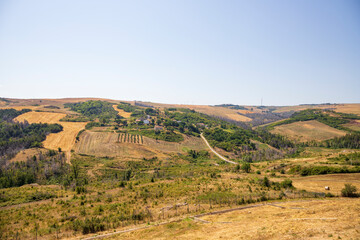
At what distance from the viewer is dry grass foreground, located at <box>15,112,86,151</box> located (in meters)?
111

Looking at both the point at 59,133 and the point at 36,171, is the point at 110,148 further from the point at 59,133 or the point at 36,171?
the point at 59,133

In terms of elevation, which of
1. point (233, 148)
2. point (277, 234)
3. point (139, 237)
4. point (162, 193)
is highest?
point (277, 234)

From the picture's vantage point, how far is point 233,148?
14038 centimetres

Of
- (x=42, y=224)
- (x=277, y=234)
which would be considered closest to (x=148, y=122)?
(x=42, y=224)

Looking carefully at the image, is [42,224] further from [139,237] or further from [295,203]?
[295,203]

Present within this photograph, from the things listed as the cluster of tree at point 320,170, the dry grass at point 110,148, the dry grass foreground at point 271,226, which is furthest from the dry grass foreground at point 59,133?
the cluster of tree at point 320,170

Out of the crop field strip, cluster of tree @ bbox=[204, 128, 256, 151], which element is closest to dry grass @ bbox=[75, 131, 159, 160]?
the crop field strip

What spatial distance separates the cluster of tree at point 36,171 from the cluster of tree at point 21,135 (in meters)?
13.6

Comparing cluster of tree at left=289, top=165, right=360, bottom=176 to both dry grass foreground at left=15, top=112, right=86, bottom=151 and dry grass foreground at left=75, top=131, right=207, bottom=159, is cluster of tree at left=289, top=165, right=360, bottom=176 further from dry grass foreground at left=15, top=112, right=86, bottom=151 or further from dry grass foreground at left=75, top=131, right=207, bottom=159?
dry grass foreground at left=15, top=112, right=86, bottom=151

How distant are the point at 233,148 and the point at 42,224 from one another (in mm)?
126173

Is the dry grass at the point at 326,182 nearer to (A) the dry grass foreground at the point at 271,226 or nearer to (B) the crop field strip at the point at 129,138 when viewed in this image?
(A) the dry grass foreground at the point at 271,226

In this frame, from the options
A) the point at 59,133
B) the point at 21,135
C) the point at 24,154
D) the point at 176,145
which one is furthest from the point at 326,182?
the point at 21,135

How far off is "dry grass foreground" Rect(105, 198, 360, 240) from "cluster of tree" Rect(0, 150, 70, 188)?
5823cm

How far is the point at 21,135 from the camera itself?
410 ft
